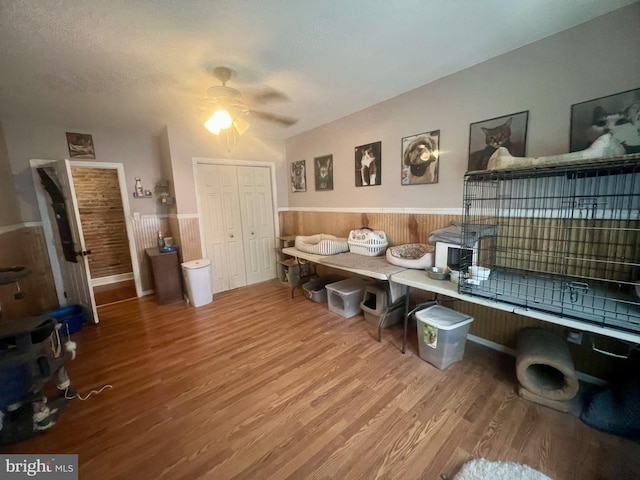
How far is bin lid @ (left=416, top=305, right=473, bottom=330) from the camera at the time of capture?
6.38 feet

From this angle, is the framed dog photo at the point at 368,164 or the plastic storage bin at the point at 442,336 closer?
the plastic storage bin at the point at 442,336

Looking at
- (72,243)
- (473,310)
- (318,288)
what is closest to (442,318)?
(473,310)

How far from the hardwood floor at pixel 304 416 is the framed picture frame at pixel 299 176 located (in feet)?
7.85

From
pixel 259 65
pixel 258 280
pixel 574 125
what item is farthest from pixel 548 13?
→ pixel 258 280

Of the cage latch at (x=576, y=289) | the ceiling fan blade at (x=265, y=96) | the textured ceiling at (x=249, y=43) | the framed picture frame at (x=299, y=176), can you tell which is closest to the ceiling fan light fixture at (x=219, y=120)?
the textured ceiling at (x=249, y=43)

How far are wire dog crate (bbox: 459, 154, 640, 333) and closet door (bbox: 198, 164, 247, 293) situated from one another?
3189 mm

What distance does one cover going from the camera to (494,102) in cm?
202

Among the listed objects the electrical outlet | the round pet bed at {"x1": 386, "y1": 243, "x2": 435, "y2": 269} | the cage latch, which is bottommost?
the electrical outlet

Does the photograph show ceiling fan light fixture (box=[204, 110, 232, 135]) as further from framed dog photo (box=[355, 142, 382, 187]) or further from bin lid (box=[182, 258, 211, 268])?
bin lid (box=[182, 258, 211, 268])

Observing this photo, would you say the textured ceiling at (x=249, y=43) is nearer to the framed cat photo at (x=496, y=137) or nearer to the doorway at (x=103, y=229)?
the framed cat photo at (x=496, y=137)

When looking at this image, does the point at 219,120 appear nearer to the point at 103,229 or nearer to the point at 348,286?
the point at 348,286

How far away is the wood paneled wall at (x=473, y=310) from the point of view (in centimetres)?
177

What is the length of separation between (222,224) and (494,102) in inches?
140

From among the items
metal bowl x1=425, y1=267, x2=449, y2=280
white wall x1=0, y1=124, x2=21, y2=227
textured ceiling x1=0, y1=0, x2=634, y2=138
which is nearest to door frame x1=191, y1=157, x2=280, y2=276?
textured ceiling x1=0, y1=0, x2=634, y2=138
